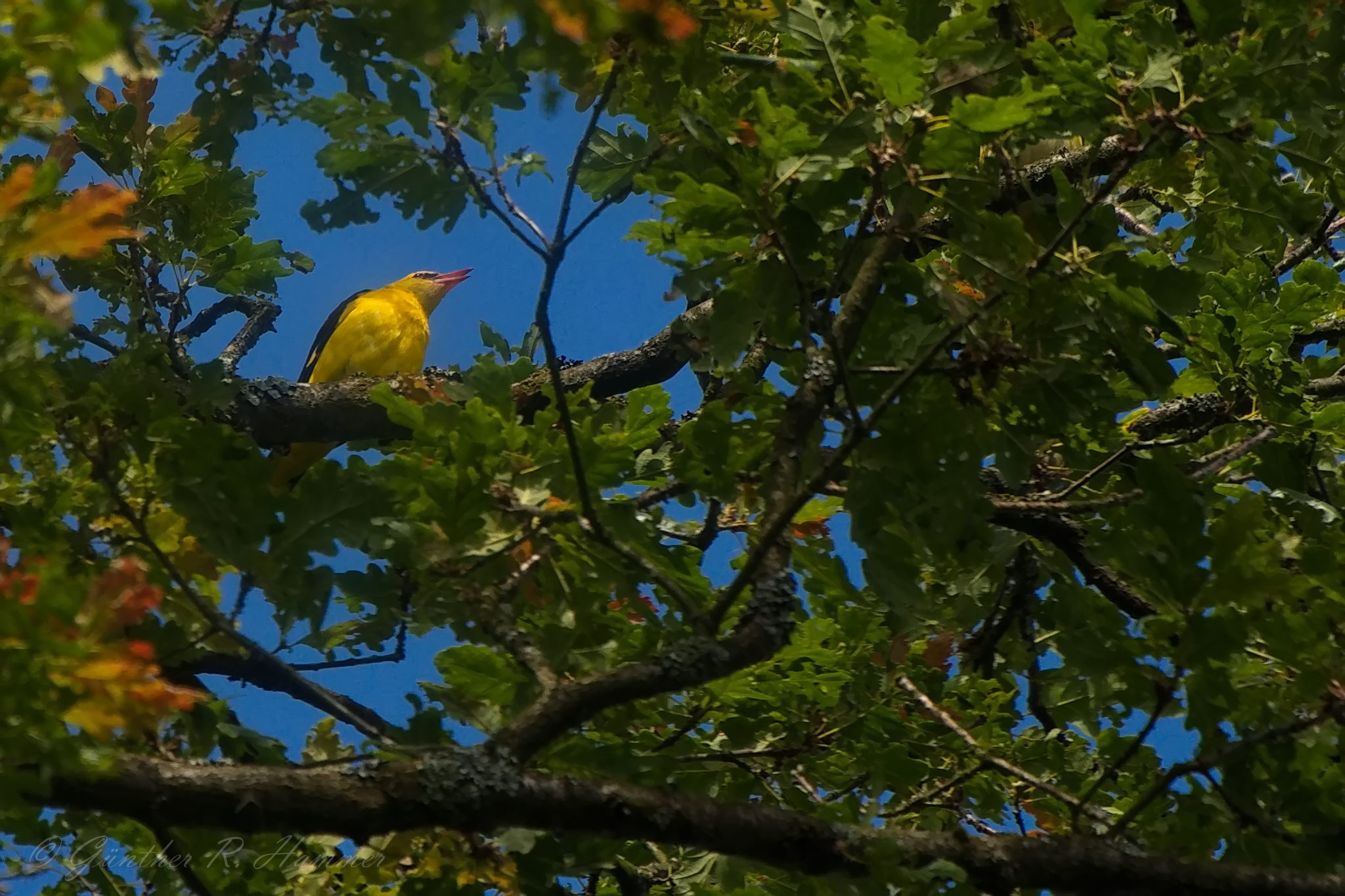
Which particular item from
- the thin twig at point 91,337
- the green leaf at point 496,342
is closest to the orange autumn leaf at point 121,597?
the green leaf at point 496,342

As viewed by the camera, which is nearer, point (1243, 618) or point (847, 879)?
point (1243, 618)

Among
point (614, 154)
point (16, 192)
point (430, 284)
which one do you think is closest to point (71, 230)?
point (16, 192)

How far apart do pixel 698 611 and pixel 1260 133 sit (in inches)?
43.6

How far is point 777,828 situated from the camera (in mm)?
1993

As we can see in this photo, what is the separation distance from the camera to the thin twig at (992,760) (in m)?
2.19

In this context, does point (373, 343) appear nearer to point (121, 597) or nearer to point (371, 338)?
point (371, 338)

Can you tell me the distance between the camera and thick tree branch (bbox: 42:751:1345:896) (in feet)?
5.48

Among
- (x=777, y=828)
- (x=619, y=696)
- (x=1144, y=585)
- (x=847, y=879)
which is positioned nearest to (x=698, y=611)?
(x=619, y=696)

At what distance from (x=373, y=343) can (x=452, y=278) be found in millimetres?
1133

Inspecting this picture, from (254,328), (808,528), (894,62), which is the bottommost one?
(894,62)

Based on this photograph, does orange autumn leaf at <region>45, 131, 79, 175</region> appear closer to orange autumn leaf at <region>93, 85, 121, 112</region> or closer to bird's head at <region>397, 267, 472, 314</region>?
orange autumn leaf at <region>93, 85, 121, 112</region>

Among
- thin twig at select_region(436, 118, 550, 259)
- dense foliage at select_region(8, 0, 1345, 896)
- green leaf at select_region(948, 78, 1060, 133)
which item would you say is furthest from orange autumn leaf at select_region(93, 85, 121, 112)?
green leaf at select_region(948, 78, 1060, 133)

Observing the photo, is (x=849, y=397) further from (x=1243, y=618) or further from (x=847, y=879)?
(x=847, y=879)

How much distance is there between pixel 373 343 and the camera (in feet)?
20.1
